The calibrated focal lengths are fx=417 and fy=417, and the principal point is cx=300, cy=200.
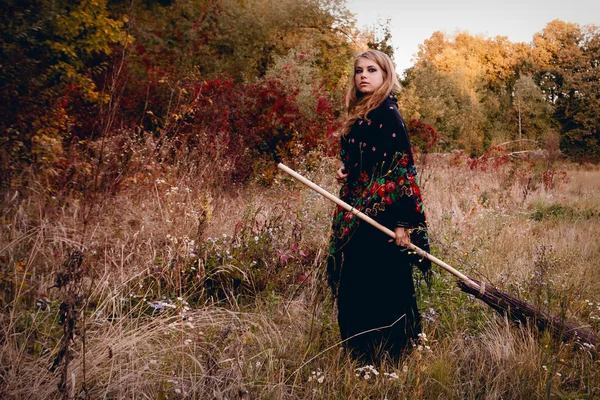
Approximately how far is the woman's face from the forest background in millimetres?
1214

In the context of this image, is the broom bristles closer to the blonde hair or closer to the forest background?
the forest background

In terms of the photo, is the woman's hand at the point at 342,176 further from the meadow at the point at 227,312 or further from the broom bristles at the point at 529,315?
the broom bristles at the point at 529,315

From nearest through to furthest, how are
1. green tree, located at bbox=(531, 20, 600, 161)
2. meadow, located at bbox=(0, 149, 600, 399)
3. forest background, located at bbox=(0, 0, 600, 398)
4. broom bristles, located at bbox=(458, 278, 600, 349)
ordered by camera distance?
meadow, located at bbox=(0, 149, 600, 399)
forest background, located at bbox=(0, 0, 600, 398)
broom bristles, located at bbox=(458, 278, 600, 349)
green tree, located at bbox=(531, 20, 600, 161)

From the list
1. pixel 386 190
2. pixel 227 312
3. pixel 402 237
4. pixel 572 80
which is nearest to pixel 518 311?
pixel 402 237

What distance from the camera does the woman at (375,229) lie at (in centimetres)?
243

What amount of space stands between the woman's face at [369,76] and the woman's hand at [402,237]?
88 cm

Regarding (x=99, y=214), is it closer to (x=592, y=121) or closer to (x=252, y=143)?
(x=252, y=143)

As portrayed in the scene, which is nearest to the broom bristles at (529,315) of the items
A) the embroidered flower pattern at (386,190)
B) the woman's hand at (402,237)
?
the woman's hand at (402,237)

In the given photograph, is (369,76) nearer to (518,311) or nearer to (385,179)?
(385,179)

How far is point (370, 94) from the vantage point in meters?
2.60

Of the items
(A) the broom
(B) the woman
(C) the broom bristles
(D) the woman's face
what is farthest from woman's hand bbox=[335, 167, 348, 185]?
(C) the broom bristles

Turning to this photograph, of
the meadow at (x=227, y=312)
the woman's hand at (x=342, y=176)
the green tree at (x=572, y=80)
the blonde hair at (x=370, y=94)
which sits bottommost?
the meadow at (x=227, y=312)

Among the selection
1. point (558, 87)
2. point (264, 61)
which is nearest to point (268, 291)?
point (264, 61)

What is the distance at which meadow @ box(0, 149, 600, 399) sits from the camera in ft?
6.91
